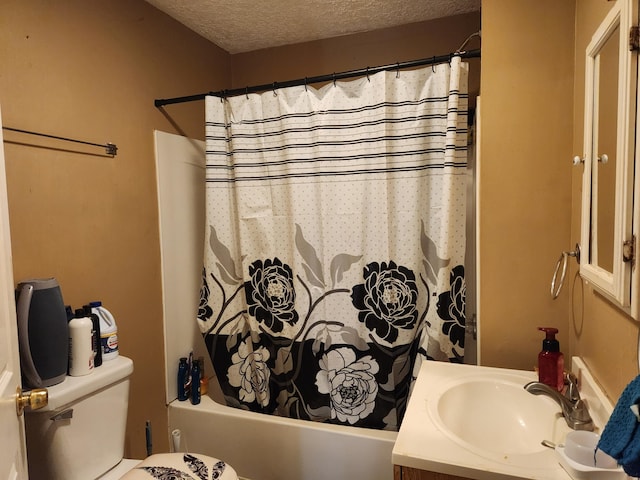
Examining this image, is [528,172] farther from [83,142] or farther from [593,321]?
[83,142]

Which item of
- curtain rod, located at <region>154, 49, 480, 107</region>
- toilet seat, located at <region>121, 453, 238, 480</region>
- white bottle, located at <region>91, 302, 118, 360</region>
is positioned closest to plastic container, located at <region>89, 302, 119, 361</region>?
white bottle, located at <region>91, 302, 118, 360</region>

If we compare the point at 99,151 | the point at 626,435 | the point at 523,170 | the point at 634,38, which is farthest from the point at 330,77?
the point at 626,435

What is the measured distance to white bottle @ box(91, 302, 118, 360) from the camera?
1501 millimetres

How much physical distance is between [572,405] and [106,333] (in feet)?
5.13

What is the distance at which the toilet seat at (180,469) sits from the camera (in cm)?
137

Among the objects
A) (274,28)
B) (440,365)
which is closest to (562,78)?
(440,365)

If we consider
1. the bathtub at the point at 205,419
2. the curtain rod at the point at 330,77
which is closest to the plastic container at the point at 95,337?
the bathtub at the point at 205,419

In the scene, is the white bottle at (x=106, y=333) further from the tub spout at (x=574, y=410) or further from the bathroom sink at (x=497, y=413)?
the tub spout at (x=574, y=410)

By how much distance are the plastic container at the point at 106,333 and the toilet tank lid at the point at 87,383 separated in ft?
0.09

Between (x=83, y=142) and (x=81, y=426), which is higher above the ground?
(x=83, y=142)

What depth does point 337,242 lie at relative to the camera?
5.98 feet

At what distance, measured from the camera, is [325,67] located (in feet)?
7.75

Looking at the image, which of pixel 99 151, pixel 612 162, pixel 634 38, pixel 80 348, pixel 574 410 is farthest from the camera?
pixel 99 151

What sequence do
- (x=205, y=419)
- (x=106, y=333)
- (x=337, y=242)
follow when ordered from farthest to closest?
(x=205, y=419)
(x=337, y=242)
(x=106, y=333)
